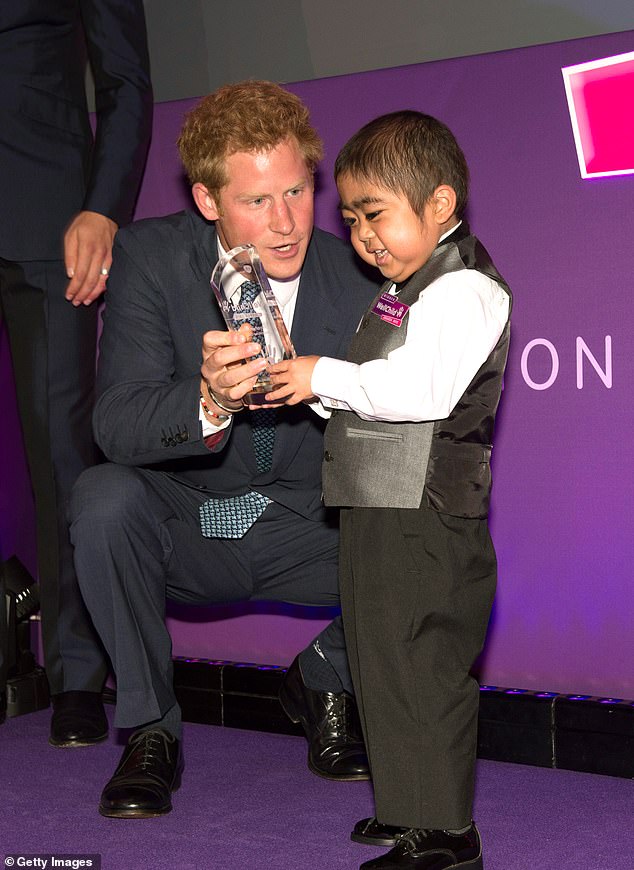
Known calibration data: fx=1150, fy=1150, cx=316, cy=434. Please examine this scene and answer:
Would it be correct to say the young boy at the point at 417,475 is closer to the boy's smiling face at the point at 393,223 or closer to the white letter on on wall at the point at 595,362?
the boy's smiling face at the point at 393,223

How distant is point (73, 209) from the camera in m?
2.46

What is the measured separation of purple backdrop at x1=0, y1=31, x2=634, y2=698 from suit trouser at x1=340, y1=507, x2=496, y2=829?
551 millimetres

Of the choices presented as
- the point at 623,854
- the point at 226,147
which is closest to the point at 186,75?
the point at 226,147

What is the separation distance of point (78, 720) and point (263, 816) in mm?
639

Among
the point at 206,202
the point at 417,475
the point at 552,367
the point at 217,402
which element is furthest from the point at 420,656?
the point at 206,202

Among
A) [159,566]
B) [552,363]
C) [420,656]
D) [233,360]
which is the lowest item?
[420,656]

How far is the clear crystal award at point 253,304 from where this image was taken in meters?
1.75

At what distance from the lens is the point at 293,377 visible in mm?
1710

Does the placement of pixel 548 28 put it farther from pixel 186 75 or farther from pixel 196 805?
pixel 196 805

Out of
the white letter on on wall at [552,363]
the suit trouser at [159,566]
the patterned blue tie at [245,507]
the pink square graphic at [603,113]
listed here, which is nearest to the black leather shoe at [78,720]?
the suit trouser at [159,566]

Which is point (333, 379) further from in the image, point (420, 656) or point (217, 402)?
point (420, 656)

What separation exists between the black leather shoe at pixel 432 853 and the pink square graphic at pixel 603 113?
1216 millimetres

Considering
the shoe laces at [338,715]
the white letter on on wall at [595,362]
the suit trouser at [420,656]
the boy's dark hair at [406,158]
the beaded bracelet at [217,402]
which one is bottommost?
the shoe laces at [338,715]

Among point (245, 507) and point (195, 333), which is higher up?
point (195, 333)
